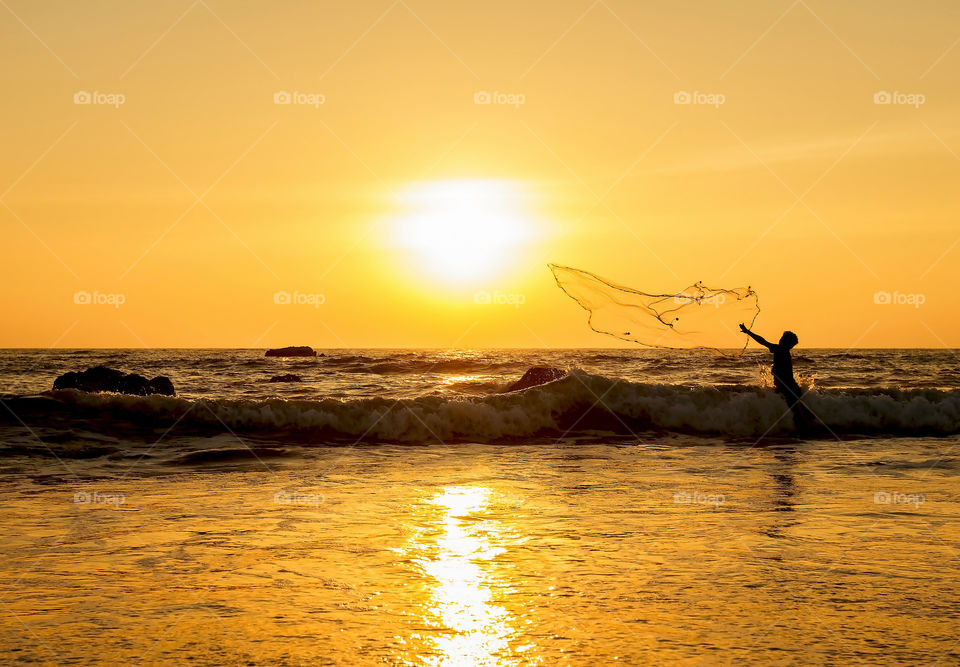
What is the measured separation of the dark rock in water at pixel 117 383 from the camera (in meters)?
31.2

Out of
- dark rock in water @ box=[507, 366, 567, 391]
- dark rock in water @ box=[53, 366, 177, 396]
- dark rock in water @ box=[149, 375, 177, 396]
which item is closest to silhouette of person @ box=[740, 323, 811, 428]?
dark rock in water @ box=[507, 366, 567, 391]

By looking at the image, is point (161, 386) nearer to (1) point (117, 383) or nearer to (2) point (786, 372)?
(1) point (117, 383)

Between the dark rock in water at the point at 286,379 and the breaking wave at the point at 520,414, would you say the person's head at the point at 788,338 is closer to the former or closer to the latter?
the breaking wave at the point at 520,414

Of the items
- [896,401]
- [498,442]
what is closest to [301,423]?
[498,442]

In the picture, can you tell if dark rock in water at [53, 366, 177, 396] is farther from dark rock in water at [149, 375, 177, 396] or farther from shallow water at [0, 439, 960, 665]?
shallow water at [0, 439, 960, 665]

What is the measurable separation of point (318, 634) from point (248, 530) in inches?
160

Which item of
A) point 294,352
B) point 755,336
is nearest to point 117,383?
point 755,336

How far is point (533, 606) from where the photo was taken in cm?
693

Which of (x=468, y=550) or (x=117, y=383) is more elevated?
(x=117, y=383)

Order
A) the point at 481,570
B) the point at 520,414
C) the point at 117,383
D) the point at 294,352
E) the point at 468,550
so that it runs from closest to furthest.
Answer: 1. the point at 481,570
2. the point at 468,550
3. the point at 520,414
4. the point at 117,383
5. the point at 294,352

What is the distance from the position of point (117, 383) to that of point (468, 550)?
26673 mm

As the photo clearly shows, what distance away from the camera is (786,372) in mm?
22594

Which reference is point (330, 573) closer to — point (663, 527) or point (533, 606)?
point (533, 606)

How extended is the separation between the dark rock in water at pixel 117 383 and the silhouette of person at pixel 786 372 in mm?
21740
